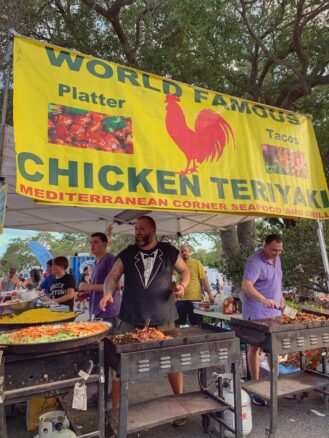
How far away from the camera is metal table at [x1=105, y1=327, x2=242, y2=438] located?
115 inches

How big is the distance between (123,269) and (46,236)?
2543 inches

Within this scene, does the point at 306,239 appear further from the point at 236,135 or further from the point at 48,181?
the point at 48,181

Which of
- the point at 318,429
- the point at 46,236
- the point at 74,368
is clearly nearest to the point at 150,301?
the point at 74,368

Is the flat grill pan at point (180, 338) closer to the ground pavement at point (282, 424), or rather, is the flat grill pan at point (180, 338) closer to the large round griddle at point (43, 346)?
the large round griddle at point (43, 346)

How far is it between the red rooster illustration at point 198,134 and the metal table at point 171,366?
1720 mm

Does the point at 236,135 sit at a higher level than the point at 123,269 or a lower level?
higher

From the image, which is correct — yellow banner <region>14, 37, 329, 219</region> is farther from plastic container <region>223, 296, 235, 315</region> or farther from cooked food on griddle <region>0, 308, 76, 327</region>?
plastic container <region>223, 296, 235, 315</region>

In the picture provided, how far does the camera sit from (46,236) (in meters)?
64.8

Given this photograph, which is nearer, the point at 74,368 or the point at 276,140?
the point at 74,368

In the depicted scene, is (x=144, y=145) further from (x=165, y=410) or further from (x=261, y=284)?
(x=165, y=410)

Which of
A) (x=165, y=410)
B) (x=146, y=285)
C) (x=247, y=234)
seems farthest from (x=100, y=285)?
(x=247, y=234)

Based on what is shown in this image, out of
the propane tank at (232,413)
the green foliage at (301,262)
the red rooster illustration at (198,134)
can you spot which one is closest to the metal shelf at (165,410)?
the propane tank at (232,413)

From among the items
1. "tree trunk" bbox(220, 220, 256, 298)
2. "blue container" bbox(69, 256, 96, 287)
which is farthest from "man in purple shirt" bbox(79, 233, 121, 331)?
"blue container" bbox(69, 256, 96, 287)

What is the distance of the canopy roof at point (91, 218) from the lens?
614cm
